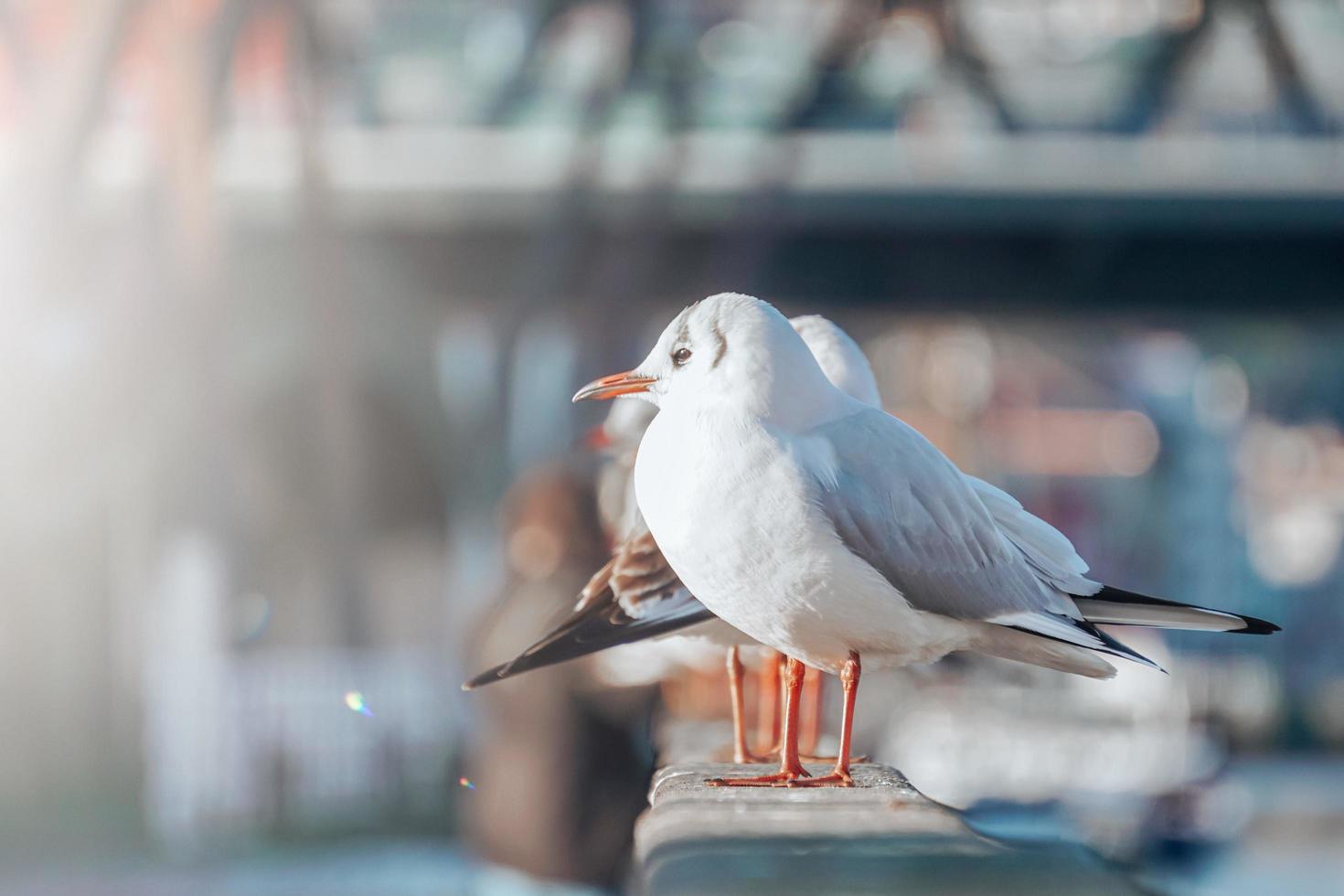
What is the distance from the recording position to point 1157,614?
146 centimetres

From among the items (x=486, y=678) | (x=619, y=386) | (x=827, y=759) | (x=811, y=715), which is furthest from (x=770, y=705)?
(x=486, y=678)

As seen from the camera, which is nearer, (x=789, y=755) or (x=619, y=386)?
(x=619, y=386)

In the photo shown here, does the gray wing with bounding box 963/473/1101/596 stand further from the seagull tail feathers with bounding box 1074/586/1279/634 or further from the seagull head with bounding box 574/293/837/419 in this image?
the seagull head with bounding box 574/293/837/419

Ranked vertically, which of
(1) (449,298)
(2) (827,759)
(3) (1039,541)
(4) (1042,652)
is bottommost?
(2) (827,759)

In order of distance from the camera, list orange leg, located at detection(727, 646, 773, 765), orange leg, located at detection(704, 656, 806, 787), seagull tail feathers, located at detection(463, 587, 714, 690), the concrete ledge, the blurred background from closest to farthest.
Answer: the concrete ledge → seagull tail feathers, located at detection(463, 587, 714, 690) → orange leg, located at detection(704, 656, 806, 787) → orange leg, located at detection(727, 646, 773, 765) → the blurred background

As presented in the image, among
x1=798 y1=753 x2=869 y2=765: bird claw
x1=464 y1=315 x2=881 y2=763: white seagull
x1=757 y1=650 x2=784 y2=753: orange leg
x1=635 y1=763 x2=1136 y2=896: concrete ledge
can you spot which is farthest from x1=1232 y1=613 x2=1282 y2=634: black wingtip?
x1=757 y1=650 x2=784 y2=753: orange leg

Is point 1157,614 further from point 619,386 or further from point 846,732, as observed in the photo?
point 619,386

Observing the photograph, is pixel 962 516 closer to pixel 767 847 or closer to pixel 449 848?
pixel 767 847

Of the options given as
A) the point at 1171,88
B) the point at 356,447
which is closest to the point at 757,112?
the point at 1171,88

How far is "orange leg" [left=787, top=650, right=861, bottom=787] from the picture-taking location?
1694 millimetres

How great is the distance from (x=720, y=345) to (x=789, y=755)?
1.68 feet

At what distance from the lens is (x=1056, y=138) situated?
11594 millimetres

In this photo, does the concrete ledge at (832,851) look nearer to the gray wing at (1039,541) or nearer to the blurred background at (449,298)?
A: the gray wing at (1039,541)

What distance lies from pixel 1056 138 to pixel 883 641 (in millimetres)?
10478
